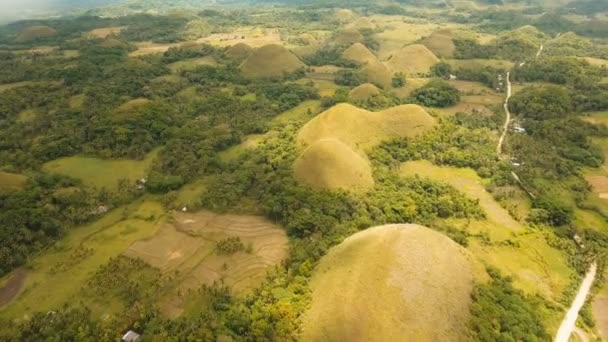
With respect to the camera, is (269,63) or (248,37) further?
(248,37)

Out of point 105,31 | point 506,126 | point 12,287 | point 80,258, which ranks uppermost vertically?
point 105,31

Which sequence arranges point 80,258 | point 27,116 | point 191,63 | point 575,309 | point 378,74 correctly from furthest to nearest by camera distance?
point 191,63, point 378,74, point 27,116, point 80,258, point 575,309

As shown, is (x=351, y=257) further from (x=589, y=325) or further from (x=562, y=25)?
(x=562, y=25)

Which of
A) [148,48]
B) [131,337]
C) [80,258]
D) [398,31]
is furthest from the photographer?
[398,31]

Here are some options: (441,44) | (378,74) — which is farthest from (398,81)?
(441,44)

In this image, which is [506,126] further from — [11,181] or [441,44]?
[11,181]

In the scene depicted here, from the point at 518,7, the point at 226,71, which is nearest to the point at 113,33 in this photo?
the point at 226,71

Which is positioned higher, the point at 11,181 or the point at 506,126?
the point at 11,181

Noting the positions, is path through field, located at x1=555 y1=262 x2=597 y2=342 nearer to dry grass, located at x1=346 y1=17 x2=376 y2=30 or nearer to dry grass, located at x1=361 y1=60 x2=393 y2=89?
dry grass, located at x1=361 y1=60 x2=393 y2=89
